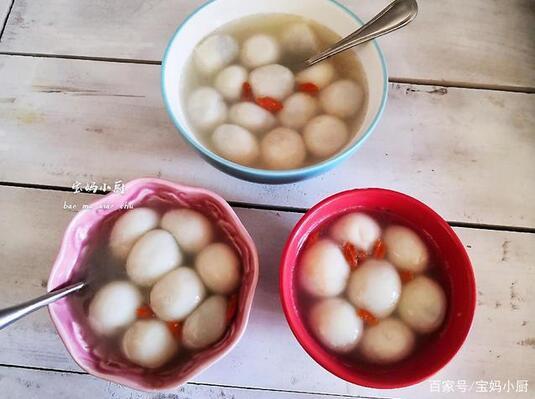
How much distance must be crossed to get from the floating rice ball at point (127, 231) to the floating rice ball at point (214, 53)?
0.80 ft

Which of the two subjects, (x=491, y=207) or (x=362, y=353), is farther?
(x=491, y=207)

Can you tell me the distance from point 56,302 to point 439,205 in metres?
0.52

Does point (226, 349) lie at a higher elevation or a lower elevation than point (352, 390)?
higher

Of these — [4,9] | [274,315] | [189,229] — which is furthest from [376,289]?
[4,9]

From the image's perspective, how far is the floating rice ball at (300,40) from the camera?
2.48 feet

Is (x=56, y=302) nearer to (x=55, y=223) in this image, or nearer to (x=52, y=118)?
(x=55, y=223)

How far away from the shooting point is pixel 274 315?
0.66m

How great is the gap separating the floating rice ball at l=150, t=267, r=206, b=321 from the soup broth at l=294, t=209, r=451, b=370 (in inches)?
4.8

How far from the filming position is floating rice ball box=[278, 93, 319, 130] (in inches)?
28.3

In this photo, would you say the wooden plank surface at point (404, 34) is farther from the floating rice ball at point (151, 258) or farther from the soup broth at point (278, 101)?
the floating rice ball at point (151, 258)

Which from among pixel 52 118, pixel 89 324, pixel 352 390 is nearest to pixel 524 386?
pixel 352 390

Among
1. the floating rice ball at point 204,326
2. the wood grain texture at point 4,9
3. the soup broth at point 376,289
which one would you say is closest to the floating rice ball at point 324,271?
the soup broth at point 376,289

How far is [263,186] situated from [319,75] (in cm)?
18

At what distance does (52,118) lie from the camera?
2.57 feet
